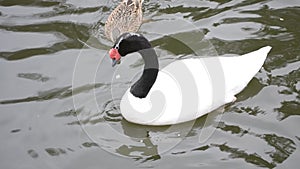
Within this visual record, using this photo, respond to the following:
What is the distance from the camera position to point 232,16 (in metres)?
6.73

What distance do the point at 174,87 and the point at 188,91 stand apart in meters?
0.13

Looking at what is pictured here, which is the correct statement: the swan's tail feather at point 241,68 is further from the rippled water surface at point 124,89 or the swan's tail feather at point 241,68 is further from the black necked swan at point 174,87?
the rippled water surface at point 124,89

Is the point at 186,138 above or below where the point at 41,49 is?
below

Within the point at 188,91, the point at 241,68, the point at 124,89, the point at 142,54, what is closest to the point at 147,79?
the point at 142,54

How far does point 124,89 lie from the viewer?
5.75 m

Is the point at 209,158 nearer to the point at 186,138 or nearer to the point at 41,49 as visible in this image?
the point at 186,138

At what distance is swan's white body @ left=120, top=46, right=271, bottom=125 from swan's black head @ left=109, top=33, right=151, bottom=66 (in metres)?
0.40

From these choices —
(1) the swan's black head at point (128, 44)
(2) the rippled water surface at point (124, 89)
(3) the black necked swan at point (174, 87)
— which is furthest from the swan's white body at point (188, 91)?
(1) the swan's black head at point (128, 44)

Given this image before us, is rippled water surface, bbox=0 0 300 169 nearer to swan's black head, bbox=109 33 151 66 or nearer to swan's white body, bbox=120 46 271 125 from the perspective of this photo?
swan's white body, bbox=120 46 271 125

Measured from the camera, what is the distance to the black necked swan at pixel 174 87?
5.18 m

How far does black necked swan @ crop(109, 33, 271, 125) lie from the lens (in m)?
5.18

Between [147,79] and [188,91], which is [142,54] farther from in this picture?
[188,91]

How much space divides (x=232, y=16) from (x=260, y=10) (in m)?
0.33

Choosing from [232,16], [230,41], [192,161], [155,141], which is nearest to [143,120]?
[155,141]
